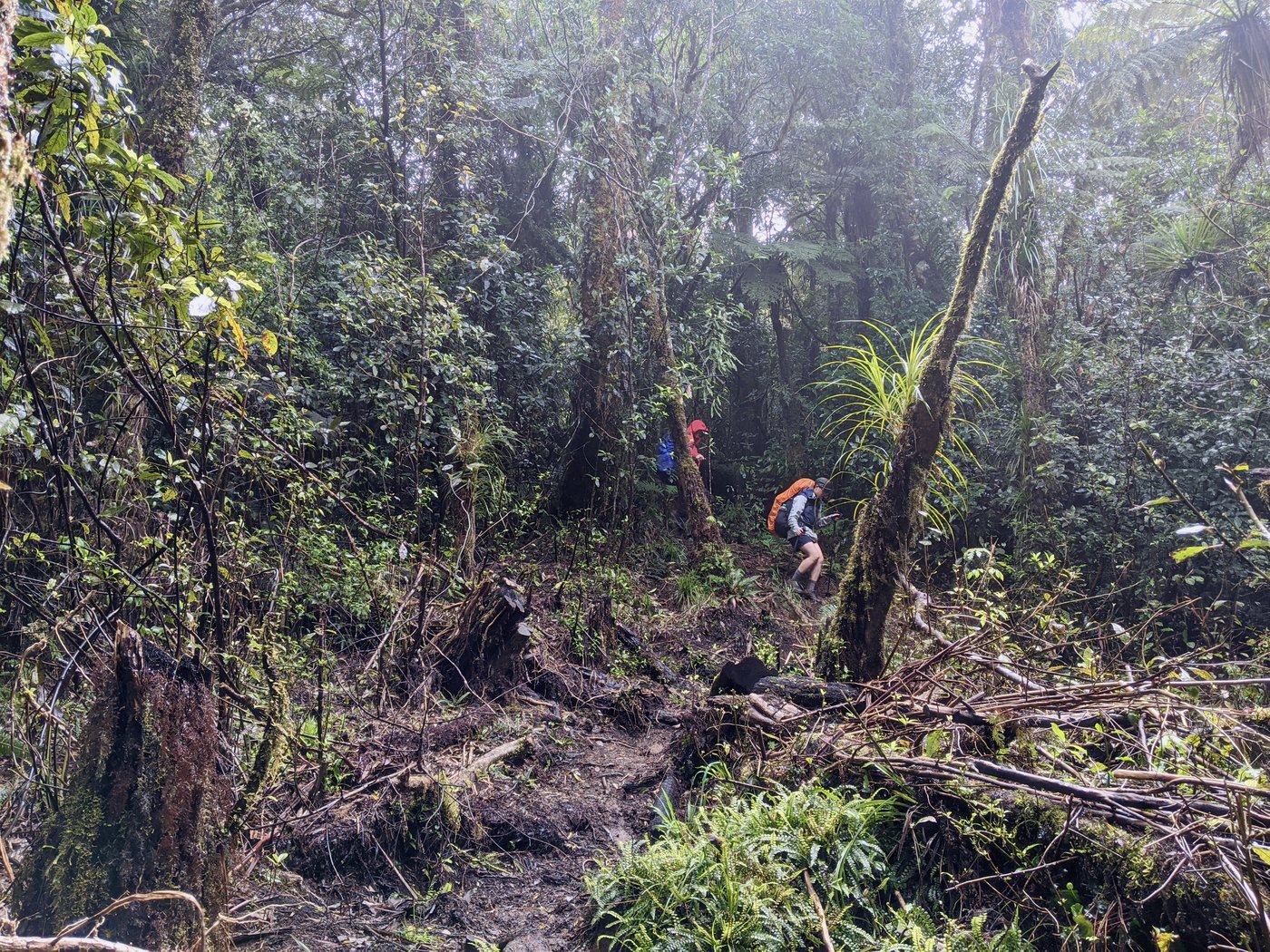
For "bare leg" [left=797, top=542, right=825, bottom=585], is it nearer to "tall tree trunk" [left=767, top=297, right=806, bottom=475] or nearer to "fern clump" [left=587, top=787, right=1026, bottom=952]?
"tall tree trunk" [left=767, top=297, right=806, bottom=475]

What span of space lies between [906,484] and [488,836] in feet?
10.9

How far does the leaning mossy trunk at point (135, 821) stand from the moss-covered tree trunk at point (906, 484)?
3733 millimetres

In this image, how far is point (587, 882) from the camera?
3705mm

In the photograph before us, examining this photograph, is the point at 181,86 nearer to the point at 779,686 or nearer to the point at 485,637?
the point at 485,637

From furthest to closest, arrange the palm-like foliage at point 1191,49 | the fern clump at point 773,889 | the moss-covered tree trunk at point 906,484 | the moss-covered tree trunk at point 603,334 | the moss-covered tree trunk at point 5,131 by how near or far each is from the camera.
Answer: the palm-like foliage at point 1191,49 < the moss-covered tree trunk at point 603,334 < the moss-covered tree trunk at point 906,484 < the fern clump at point 773,889 < the moss-covered tree trunk at point 5,131

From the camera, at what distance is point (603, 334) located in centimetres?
977

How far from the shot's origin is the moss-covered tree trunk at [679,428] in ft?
32.2

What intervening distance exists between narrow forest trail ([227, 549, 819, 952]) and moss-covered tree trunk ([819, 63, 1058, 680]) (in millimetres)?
1149

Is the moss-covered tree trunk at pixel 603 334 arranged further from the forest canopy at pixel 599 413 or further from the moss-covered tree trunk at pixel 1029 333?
the moss-covered tree trunk at pixel 1029 333

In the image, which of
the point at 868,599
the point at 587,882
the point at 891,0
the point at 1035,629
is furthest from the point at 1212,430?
the point at 891,0

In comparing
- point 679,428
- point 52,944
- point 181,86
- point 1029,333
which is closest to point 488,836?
point 52,944

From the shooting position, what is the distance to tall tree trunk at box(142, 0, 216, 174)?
530 centimetres

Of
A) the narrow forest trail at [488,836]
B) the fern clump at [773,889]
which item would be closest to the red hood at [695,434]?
the narrow forest trail at [488,836]

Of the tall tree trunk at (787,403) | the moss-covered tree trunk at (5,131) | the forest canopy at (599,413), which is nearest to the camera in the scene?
the moss-covered tree trunk at (5,131)
